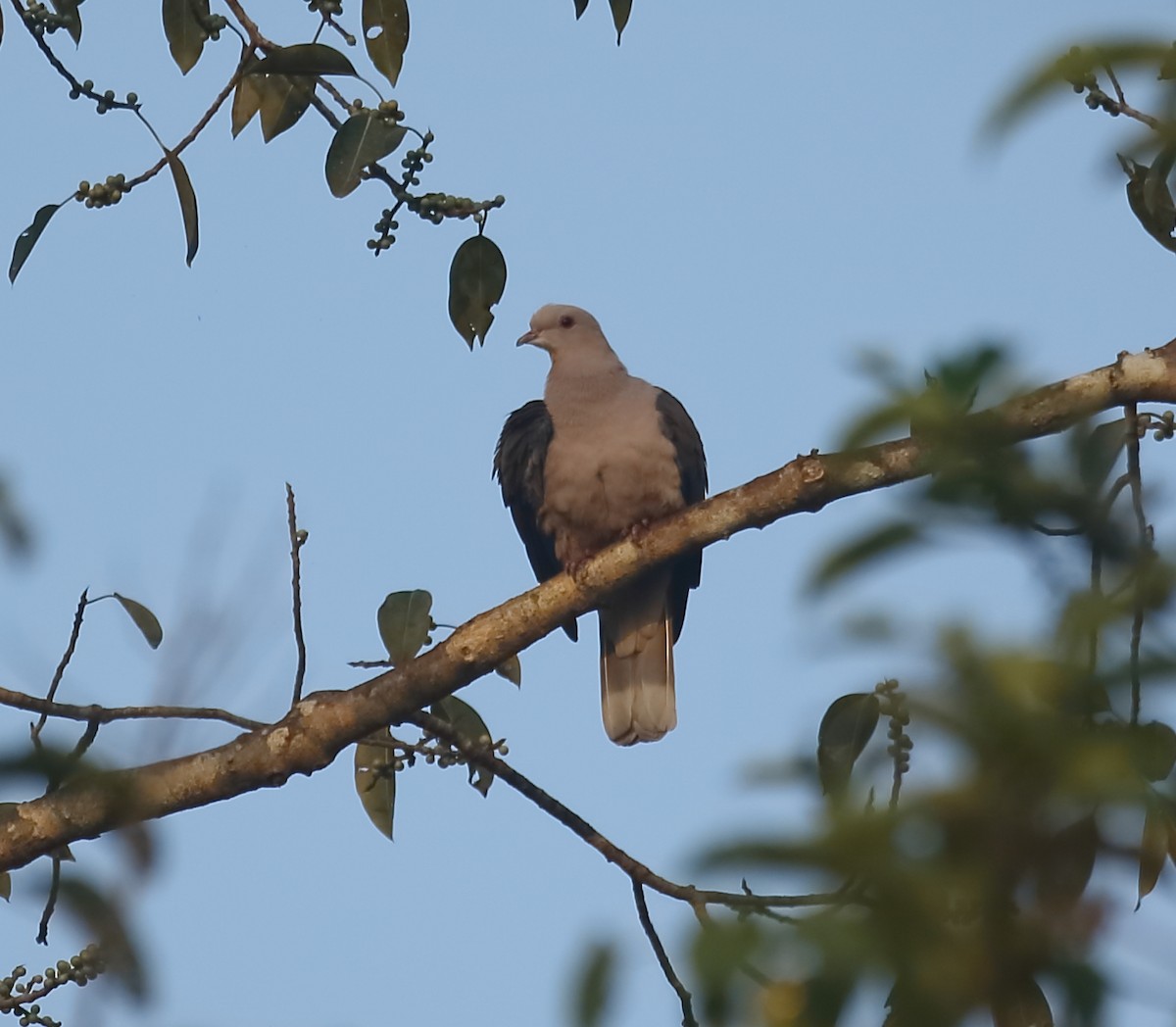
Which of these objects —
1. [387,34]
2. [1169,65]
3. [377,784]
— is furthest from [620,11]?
[1169,65]

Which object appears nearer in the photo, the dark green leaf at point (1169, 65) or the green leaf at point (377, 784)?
the dark green leaf at point (1169, 65)

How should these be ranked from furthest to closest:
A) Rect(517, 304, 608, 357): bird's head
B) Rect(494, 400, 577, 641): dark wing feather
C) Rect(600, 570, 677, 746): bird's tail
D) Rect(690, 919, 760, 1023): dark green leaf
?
1. Rect(517, 304, 608, 357): bird's head
2. Rect(600, 570, 677, 746): bird's tail
3. Rect(494, 400, 577, 641): dark wing feather
4. Rect(690, 919, 760, 1023): dark green leaf

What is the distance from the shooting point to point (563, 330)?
5.73 m

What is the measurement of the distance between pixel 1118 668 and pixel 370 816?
99.8 inches

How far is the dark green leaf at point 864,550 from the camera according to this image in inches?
40.8

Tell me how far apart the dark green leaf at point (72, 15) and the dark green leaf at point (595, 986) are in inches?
111

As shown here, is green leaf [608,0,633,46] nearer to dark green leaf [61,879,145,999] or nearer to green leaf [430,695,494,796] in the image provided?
green leaf [430,695,494,796]

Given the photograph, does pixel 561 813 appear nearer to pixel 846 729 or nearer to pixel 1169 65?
pixel 846 729

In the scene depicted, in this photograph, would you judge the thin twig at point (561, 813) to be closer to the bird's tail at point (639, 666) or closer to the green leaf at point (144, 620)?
the green leaf at point (144, 620)

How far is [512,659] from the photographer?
11.3 feet

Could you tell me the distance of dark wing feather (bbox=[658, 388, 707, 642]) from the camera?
16.2 feet

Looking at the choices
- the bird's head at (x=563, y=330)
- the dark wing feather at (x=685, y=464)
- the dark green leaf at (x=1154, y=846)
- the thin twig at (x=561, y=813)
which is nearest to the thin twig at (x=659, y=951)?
the thin twig at (x=561, y=813)

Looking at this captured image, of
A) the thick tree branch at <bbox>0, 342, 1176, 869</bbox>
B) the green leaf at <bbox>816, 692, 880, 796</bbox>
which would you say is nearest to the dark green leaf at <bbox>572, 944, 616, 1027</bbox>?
the green leaf at <bbox>816, 692, 880, 796</bbox>

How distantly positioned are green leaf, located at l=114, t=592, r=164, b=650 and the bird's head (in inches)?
101
